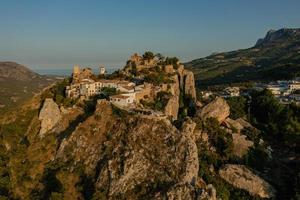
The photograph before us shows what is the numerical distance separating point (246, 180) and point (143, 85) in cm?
2606

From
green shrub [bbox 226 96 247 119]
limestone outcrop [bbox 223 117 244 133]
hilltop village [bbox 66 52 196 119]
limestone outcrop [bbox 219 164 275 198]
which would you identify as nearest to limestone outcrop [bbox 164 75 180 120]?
hilltop village [bbox 66 52 196 119]

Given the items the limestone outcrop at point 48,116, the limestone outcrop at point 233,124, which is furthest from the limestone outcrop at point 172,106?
the limestone outcrop at point 48,116

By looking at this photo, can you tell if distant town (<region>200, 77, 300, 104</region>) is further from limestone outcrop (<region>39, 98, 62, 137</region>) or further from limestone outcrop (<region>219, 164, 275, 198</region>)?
limestone outcrop (<region>39, 98, 62, 137</region>)

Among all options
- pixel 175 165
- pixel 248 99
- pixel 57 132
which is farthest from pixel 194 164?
pixel 248 99

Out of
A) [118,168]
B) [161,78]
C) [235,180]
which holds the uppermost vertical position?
[161,78]

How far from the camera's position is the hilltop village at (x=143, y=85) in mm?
66688

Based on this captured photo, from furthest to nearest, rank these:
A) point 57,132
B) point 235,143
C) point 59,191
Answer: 1. point 235,143
2. point 57,132
3. point 59,191

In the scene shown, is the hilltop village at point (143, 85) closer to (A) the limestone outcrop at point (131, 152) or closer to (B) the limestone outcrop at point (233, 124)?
(A) the limestone outcrop at point (131, 152)

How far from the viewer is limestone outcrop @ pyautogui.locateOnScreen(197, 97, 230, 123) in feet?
228

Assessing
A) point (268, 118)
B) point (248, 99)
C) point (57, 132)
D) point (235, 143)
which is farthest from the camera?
point (248, 99)

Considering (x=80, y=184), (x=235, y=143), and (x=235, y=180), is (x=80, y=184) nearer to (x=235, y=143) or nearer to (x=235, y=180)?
(x=235, y=180)

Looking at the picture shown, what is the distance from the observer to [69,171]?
178 feet

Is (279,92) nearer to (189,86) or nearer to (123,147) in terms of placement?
(189,86)

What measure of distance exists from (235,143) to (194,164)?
16376mm
